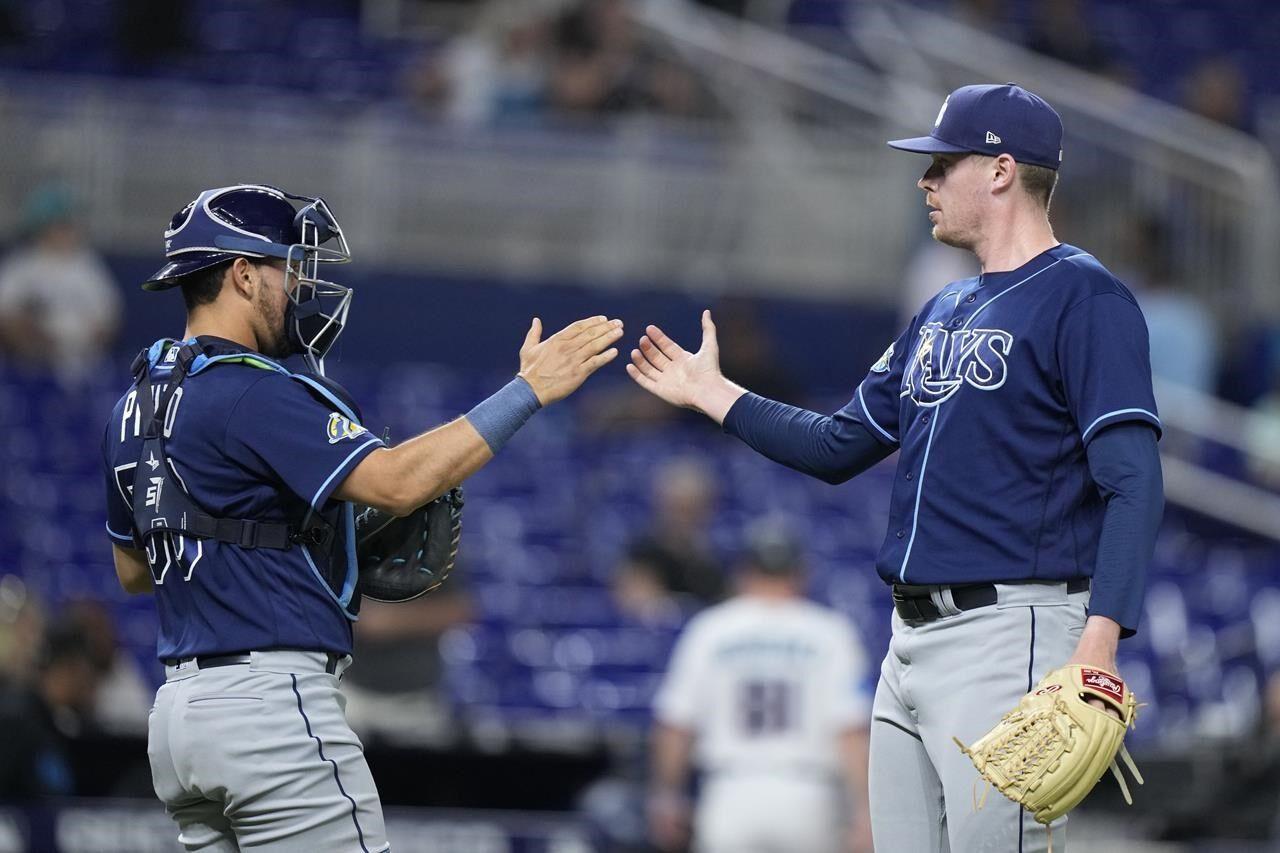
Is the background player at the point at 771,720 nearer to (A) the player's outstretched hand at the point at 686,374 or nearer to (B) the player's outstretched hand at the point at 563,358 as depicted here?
(A) the player's outstretched hand at the point at 686,374

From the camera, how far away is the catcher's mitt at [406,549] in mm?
4367

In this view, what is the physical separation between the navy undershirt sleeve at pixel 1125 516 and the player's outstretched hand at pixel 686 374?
1031 mm

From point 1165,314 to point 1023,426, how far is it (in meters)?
7.71

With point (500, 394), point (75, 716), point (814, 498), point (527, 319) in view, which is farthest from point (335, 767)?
point (527, 319)

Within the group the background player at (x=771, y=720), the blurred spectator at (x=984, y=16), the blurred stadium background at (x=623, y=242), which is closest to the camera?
the background player at (x=771, y=720)

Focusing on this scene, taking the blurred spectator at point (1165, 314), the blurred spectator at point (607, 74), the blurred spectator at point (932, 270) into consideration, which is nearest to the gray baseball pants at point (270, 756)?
the blurred spectator at point (932, 270)

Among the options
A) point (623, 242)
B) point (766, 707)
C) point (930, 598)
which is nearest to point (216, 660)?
point (930, 598)

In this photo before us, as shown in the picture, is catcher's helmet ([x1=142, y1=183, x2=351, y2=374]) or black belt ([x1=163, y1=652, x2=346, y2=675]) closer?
black belt ([x1=163, y1=652, x2=346, y2=675])

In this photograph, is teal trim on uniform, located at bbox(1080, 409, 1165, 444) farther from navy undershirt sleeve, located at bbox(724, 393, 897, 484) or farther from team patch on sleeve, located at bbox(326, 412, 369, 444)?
team patch on sleeve, located at bbox(326, 412, 369, 444)

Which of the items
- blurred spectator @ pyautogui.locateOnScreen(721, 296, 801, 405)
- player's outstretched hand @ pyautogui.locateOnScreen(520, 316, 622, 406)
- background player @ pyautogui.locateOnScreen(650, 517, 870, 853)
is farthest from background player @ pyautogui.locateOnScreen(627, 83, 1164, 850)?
blurred spectator @ pyautogui.locateOnScreen(721, 296, 801, 405)

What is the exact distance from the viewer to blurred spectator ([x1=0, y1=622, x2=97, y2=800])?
7336 millimetres

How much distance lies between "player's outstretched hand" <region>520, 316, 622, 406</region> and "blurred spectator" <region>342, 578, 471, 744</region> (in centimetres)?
416

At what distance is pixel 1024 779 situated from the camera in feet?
11.3

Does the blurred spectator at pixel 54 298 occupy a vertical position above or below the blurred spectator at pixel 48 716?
above
